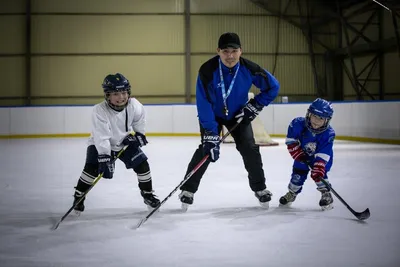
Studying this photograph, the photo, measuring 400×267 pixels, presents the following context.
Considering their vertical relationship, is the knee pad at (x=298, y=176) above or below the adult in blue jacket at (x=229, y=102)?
below

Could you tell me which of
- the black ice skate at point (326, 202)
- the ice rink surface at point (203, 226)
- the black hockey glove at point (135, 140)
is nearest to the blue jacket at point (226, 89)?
the black hockey glove at point (135, 140)

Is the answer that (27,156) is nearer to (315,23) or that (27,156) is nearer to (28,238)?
(28,238)

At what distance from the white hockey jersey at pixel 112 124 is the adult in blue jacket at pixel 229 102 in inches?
16.5

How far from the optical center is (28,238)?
300 cm

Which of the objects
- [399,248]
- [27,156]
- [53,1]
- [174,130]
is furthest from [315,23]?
[399,248]

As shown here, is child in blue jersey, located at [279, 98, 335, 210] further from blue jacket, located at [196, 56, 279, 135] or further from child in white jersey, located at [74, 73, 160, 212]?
child in white jersey, located at [74, 73, 160, 212]

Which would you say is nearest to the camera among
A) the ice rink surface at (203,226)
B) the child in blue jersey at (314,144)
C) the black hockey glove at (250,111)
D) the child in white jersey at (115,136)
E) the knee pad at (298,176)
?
the ice rink surface at (203,226)

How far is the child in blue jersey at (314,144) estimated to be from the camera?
3662 millimetres

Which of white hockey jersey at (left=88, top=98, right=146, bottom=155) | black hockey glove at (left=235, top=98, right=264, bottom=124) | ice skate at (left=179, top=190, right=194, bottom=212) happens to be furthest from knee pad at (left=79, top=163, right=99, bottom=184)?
black hockey glove at (left=235, top=98, right=264, bottom=124)

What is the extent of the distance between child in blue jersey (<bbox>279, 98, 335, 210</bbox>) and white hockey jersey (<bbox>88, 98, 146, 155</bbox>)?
1012mm

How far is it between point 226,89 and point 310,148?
68 cm

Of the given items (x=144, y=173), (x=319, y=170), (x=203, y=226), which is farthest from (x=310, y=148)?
(x=144, y=173)

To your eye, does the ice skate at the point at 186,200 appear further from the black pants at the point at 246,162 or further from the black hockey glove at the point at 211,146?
the black hockey glove at the point at 211,146

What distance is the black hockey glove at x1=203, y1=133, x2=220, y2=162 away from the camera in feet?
12.3
